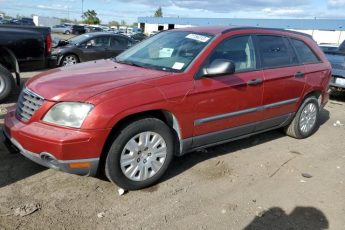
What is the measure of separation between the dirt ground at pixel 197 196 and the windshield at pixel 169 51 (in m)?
1.29

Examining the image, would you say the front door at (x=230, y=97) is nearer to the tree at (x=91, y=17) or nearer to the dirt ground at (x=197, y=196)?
the dirt ground at (x=197, y=196)

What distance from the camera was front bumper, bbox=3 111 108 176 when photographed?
336 centimetres

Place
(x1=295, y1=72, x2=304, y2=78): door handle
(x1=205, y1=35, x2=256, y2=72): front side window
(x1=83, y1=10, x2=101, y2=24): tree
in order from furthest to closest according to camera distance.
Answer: (x1=83, y1=10, x2=101, y2=24): tree < (x1=295, y1=72, x2=304, y2=78): door handle < (x1=205, y1=35, x2=256, y2=72): front side window

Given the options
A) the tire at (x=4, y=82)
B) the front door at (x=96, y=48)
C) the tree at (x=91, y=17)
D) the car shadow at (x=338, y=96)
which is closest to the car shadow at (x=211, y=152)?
the tire at (x=4, y=82)

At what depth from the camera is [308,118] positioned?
6.10 m

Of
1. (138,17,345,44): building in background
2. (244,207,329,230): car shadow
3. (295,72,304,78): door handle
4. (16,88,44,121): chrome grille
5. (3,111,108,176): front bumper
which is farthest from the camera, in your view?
(138,17,345,44): building in background

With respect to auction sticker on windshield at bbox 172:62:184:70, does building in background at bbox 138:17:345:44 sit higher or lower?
higher

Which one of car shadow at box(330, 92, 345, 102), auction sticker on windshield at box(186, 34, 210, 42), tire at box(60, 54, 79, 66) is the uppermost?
auction sticker on windshield at box(186, 34, 210, 42)

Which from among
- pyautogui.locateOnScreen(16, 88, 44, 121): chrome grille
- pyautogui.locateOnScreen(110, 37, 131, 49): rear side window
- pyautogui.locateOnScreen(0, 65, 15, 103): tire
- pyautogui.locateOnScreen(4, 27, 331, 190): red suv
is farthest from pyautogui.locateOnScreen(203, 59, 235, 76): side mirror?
pyautogui.locateOnScreen(110, 37, 131, 49): rear side window

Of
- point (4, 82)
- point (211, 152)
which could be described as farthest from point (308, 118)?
point (4, 82)

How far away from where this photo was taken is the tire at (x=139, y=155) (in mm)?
3643

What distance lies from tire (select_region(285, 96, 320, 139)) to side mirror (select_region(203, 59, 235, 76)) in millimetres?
2200

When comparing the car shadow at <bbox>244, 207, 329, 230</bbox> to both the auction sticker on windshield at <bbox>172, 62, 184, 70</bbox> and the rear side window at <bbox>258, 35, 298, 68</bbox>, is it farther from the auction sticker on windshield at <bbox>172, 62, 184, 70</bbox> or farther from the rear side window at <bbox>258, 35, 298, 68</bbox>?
the rear side window at <bbox>258, 35, 298, 68</bbox>

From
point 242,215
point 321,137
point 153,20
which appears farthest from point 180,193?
point 153,20
